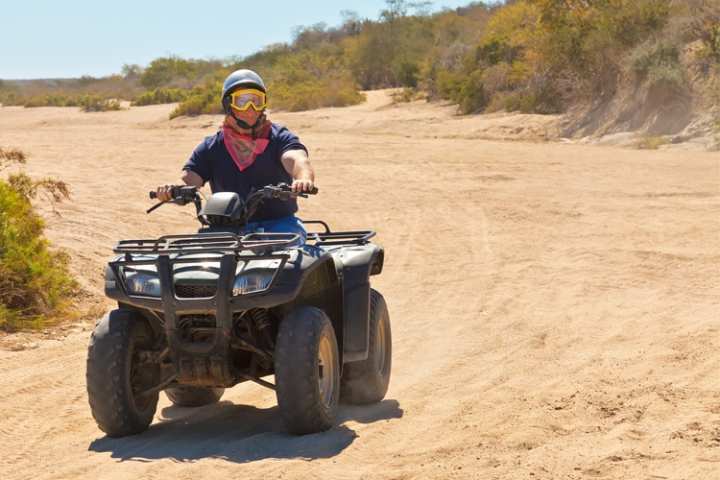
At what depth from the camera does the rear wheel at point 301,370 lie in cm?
590

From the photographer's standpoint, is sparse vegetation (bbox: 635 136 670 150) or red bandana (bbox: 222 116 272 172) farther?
sparse vegetation (bbox: 635 136 670 150)

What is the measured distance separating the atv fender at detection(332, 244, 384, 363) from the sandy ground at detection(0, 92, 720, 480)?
394 mm

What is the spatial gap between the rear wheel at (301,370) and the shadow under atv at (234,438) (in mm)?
105

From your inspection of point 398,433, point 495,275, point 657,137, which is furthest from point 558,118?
point 398,433

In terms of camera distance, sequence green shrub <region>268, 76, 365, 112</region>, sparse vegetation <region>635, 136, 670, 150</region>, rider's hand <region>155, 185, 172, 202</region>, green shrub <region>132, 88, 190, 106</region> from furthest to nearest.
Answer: green shrub <region>132, 88, 190, 106</region> < green shrub <region>268, 76, 365, 112</region> < sparse vegetation <region>635, 136, 670, 150</region> < rider's hand <region>155, 185, 172, 202</region>

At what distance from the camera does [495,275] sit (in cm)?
1242

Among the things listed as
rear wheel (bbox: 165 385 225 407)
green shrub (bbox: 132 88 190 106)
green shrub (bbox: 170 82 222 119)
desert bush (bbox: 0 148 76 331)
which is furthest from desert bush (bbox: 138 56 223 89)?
rear wheel (bbox: 165 385 225 407)

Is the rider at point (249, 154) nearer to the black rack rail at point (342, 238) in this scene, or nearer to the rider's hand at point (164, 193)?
the black rack rail at point (342, 238)

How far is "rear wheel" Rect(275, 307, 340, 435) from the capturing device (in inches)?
232

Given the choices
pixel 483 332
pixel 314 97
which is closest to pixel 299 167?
pixel 483 332

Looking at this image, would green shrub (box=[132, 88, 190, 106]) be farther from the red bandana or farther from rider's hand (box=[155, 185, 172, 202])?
rider's hand (box=[155, 185, 172, 202])

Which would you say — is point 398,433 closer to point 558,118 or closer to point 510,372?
point 510,372

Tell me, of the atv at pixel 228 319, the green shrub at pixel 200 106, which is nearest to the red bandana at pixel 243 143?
the atv at pixel 228 319

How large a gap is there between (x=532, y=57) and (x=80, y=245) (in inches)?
761
